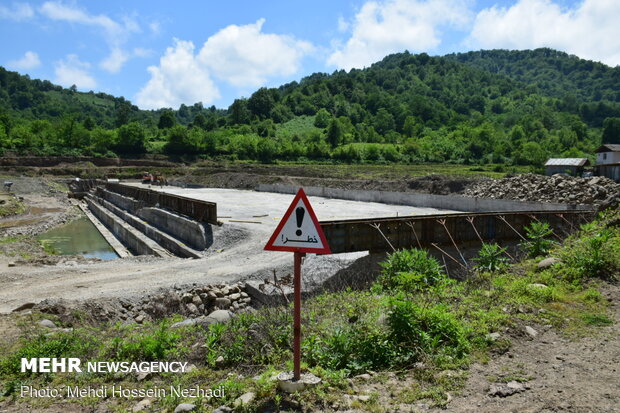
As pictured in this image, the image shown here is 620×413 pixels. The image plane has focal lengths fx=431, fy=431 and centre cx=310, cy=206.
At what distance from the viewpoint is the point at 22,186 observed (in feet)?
174

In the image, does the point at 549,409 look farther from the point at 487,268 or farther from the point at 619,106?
the point at 619,106

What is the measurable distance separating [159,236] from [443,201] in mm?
18968

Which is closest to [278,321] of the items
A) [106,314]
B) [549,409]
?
[549,409]

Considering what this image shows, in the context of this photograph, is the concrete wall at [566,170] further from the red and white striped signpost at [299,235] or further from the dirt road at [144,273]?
the red and white striped signpost at [299,235]

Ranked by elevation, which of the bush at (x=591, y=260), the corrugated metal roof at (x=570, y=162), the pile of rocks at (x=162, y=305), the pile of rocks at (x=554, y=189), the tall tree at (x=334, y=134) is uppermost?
the tall tree at (x=334, y=134)

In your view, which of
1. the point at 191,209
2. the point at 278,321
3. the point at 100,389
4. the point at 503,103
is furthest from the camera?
the point at 503,103

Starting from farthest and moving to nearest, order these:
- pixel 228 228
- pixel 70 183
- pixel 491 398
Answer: pixel 70 183
pixel 228 228
pixel 491 398

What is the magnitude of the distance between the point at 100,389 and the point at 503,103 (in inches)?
8364

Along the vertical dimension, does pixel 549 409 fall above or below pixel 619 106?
below

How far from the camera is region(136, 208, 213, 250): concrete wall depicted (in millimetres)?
19891

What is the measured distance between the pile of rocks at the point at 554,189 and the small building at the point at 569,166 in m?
13.8

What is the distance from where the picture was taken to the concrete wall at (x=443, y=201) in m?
24.7

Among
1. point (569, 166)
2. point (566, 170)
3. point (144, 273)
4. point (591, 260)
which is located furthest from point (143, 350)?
point (569, 166)

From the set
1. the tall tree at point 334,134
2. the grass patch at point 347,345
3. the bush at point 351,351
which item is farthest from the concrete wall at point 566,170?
the tall tree at point 334,134
